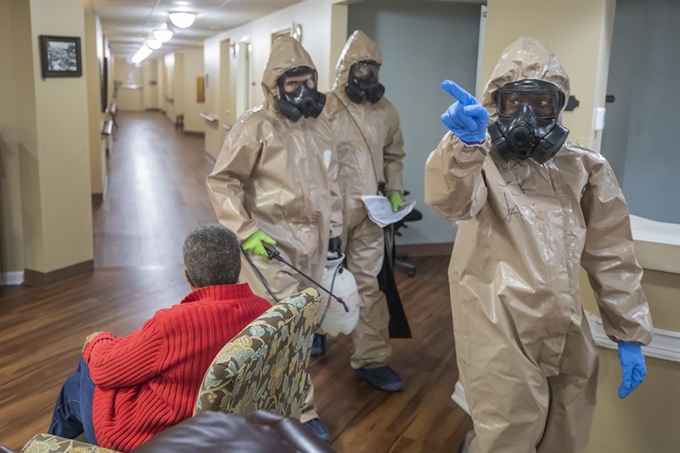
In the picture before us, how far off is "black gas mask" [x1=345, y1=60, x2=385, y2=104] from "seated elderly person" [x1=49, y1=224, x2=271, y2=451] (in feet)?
5.68

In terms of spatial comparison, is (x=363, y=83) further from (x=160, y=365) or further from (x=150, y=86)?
(x=150, y=86)

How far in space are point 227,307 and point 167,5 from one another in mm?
6105

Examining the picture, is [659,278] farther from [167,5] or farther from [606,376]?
[167,5]

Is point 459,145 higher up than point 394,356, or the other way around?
point 459,145

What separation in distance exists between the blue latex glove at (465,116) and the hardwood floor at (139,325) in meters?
1.58

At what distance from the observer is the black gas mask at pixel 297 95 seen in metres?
2.84

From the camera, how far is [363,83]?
11.1 feet

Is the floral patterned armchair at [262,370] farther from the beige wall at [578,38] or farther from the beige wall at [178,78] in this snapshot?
the beige wall at [178,78]

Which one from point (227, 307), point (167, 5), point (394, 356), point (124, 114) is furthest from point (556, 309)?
point (124, 114)

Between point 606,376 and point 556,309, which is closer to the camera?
point 556,309

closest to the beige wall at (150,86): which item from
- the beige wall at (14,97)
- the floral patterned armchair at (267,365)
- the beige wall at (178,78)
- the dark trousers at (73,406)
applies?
the beige wall at (178,78)

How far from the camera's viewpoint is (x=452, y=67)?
5668mm

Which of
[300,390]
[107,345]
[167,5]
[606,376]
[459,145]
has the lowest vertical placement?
[606,376]

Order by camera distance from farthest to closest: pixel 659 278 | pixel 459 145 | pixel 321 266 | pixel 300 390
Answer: pixel 321 266, pixel 659 278, pixel 300 390, pixel 459 145
